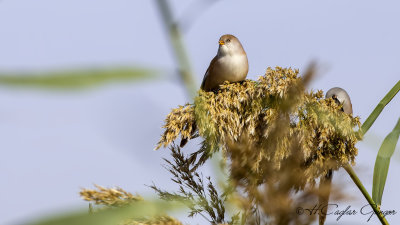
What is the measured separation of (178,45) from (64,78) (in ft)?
0.42

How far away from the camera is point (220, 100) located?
3.05m

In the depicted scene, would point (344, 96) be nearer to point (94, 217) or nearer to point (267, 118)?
point (267, 118)

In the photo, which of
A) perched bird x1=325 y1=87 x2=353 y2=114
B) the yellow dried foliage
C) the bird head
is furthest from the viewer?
the bird head

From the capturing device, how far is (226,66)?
5.10m

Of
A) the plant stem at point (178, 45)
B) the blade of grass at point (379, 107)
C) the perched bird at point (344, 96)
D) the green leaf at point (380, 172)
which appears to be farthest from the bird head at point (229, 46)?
the plant stem at point (178, 45)


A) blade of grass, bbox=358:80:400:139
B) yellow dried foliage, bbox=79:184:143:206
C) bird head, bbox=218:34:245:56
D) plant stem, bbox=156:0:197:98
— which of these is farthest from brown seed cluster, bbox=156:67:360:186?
plant stem, bbox=156:0:197:98

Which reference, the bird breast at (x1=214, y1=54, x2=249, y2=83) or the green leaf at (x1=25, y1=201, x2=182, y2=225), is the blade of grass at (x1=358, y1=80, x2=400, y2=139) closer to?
the bird breast at (x1=214, y1=54, x2=249, y2=83)

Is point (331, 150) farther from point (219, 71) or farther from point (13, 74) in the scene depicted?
point (13, 74)

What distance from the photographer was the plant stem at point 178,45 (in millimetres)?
455

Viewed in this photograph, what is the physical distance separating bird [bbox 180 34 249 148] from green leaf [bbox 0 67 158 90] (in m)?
4.63

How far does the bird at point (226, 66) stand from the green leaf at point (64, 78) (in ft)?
15.2

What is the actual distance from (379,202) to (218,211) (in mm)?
1445

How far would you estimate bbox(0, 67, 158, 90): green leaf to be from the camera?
1.15 feet

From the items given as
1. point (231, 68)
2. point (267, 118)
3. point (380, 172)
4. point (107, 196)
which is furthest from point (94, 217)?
point (231, 68)
